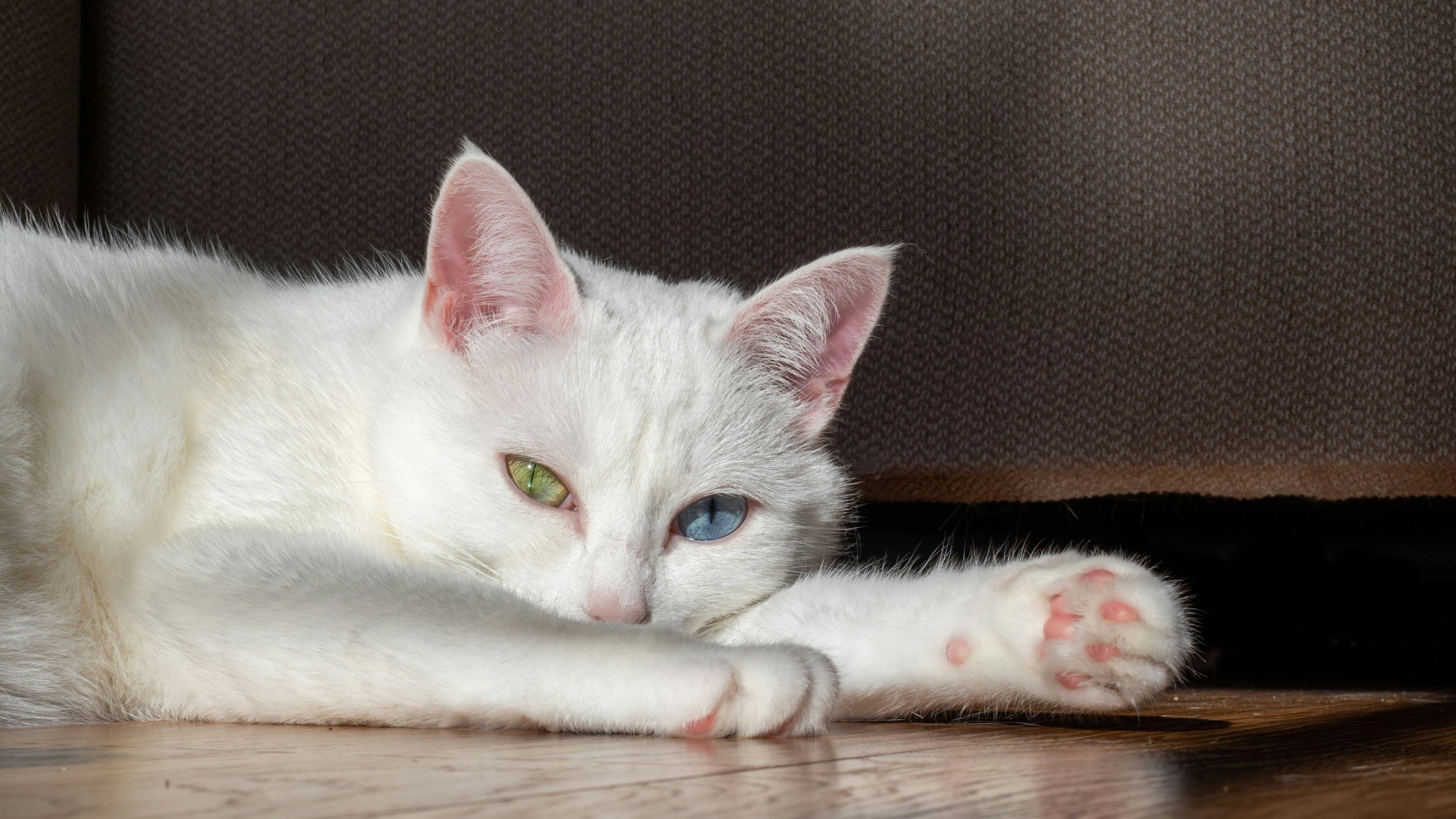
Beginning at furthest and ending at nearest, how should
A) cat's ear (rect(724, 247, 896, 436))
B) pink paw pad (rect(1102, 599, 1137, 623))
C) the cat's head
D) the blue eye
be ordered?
cat's ear (rect(724, 247, 896, 436)) < the blue eye < the cat's head < pink paw pad (rect(1102, 599, 1137, 623))

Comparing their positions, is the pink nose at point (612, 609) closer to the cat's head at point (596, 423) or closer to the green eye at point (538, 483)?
the cat's head at point (596, 423)

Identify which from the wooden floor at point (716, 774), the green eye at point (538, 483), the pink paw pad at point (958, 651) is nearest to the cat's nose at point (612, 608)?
the green eye at point (538, 483)

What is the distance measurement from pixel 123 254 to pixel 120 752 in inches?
35.7

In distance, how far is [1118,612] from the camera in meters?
1.23

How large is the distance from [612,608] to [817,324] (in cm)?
61

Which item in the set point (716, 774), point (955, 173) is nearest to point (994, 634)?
point (716, 774)

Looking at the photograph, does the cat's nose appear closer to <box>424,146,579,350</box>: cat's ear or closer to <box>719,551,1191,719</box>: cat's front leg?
<box>719,551,1191,719</box>: cat's front leg

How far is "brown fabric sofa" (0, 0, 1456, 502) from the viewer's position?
195 centimetres

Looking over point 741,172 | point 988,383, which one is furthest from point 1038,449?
point 741,172

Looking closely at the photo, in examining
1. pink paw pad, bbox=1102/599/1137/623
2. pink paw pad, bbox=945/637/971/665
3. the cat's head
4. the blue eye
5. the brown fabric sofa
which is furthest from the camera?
the brown fabric sofa

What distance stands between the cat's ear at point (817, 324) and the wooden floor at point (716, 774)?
25.7 inches

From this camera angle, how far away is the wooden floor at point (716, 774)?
30.9 inches

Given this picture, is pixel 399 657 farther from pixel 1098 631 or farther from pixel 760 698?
pixel 1098 631

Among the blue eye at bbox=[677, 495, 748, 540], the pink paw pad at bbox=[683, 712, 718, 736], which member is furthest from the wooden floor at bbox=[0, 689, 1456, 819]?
the blue eye at bbox=[677, 495, 748, 540]
